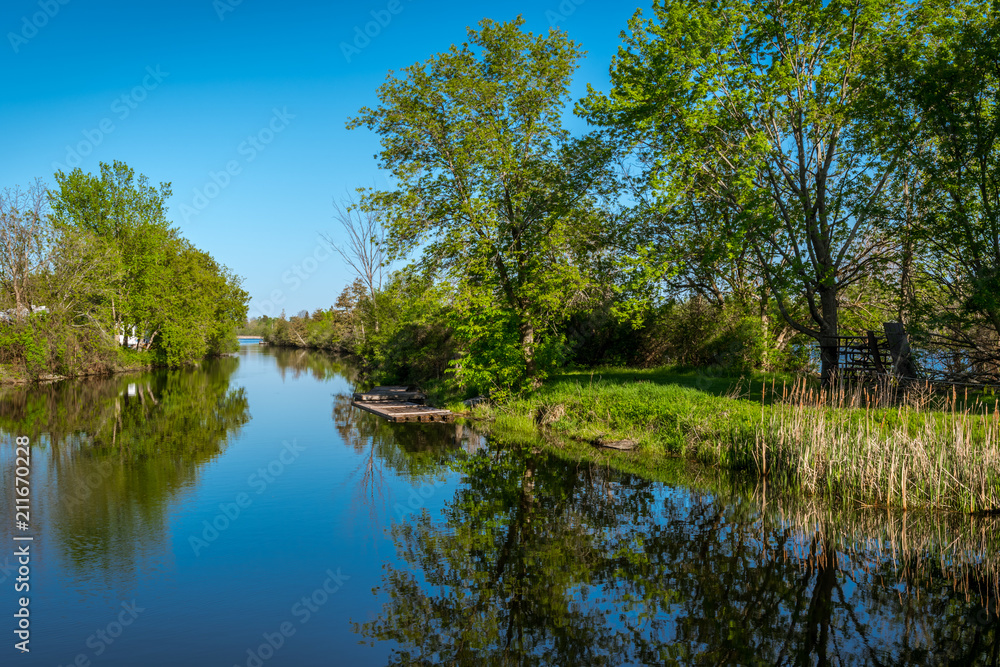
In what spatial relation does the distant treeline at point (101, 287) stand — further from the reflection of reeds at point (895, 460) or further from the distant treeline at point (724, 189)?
the reflection of reeds at point (895, 460)

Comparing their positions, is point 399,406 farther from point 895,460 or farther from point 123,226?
point 123,226

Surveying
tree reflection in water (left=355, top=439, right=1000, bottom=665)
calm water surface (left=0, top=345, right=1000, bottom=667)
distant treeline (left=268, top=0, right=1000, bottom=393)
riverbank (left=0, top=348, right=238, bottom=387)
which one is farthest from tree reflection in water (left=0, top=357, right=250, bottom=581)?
distant treeline (left=268, top=0, right=1000, bottom=393)

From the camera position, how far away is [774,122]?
19953mm

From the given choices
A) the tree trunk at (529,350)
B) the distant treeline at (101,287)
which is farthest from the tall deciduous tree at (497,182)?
the distant treeline at (101,287)

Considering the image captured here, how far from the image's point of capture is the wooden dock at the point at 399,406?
77.6 feet

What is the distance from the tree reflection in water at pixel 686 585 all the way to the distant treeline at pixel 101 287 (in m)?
35.0

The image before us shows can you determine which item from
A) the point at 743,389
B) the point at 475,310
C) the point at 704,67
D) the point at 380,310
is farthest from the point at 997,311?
the point at 380,310

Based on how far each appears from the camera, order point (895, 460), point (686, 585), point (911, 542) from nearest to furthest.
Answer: point (686, 585) < point (911, 542) < point (895, 460)

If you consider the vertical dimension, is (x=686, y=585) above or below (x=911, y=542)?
below

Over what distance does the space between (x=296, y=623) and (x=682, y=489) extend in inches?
324

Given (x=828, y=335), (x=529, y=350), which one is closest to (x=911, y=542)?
(x=828, y=335)

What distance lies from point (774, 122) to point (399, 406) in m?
17.5

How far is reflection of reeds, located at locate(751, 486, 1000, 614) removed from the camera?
8312 mm

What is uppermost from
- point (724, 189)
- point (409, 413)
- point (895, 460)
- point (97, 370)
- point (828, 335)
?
point (724, 189)
